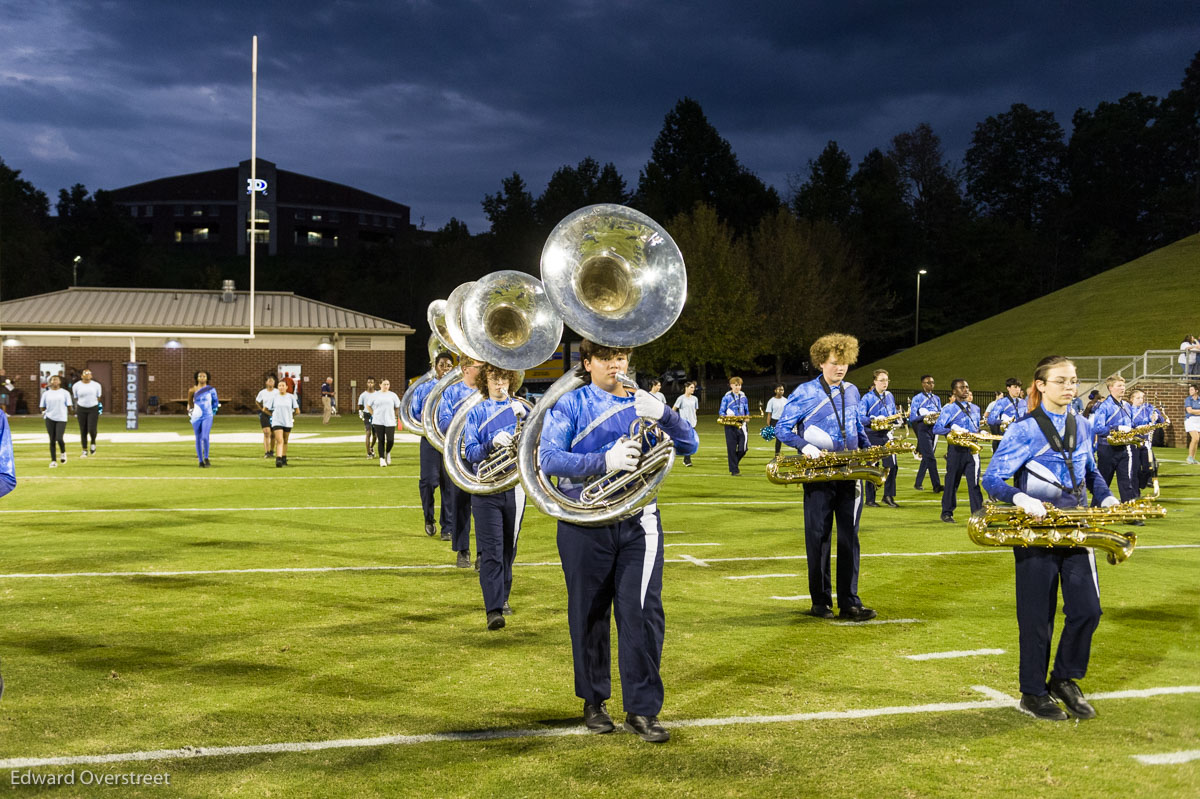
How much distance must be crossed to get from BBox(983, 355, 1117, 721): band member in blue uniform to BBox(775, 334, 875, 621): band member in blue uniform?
83.1 inches

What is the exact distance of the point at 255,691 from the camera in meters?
5.58

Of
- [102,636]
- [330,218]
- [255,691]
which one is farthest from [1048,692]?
[330,218]

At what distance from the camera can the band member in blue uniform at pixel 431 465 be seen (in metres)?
10.9

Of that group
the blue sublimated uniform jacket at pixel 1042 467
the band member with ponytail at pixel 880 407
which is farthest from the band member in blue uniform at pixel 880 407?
the blue sublimated uniform jacket at pixel 1042 467

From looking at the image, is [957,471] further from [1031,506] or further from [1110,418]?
[1031,506]

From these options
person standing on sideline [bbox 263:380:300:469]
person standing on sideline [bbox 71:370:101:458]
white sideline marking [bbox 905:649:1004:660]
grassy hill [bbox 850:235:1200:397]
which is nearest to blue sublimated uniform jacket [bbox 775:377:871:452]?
white sideline marking [bbox 905:649:1004:660]

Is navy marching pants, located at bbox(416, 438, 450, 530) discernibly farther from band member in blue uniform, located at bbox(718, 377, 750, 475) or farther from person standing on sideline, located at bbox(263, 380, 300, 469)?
person standing on sideline, located at bbox(263, 380, 300, 469)

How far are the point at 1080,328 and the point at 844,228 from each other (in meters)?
27.4

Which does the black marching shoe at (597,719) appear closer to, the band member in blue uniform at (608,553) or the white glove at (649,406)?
the band member in blue uniform at (608,553)

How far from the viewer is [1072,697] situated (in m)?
5.27

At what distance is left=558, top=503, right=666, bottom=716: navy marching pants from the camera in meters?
4.82

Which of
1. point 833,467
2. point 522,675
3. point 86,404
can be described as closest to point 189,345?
point 86,404

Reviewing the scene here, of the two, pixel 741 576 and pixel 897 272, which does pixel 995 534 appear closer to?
pixel 741 576

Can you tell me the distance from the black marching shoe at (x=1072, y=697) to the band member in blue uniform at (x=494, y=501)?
12.0 ft
